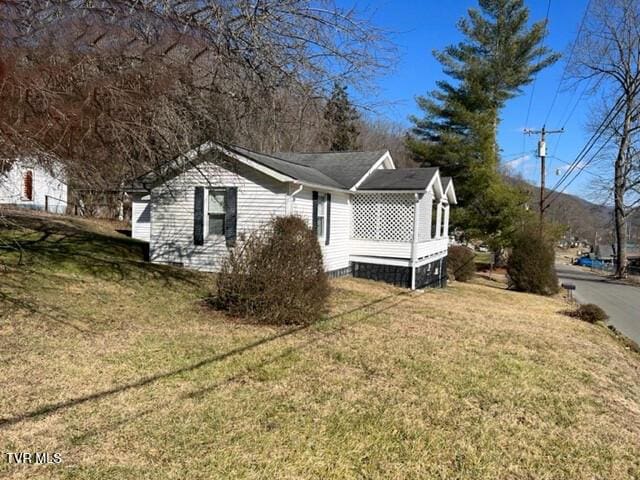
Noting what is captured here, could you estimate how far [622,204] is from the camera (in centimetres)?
3072

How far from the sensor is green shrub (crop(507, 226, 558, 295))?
1712 centimetres

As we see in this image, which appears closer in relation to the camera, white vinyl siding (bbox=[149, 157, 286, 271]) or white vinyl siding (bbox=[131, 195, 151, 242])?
white vinyl siding (bbox=[149, 157, 286, 271])

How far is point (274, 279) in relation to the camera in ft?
22.8

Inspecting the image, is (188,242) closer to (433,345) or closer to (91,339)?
(91,339)

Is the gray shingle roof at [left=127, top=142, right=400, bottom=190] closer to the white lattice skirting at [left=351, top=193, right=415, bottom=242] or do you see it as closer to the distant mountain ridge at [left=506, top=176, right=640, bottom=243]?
the white lattice skirting at [left=351, top=193, right=415, bottom=242]

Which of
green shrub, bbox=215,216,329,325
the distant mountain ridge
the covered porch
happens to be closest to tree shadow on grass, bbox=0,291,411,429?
green shrub, bbox=215,216,329,325

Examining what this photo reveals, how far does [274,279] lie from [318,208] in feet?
19.3

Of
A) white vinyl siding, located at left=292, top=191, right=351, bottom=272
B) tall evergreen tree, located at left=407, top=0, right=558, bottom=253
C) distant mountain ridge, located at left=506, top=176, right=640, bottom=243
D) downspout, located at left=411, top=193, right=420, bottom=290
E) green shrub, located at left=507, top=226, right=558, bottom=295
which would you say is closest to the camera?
white vinyl siding, located at left=292, top=191, right=351, bottom=272

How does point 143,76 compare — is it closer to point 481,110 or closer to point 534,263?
point 534,263

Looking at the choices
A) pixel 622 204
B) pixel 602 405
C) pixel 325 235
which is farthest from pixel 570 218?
pixel 602 405

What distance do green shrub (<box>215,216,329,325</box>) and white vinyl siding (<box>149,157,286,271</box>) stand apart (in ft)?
12.6

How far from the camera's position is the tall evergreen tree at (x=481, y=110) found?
24859 millimetres

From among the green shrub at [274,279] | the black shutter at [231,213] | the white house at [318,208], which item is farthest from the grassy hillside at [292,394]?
the white house at [318,208]

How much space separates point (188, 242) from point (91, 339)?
22.6 feet
